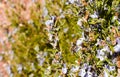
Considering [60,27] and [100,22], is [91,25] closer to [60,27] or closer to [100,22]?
[100,22]

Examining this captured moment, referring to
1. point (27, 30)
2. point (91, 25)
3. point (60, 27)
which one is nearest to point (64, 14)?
point (60, 27)

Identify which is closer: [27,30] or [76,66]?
[76,66]

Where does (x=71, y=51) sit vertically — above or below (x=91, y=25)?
below

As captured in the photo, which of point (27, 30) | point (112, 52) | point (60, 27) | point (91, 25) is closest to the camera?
point (112, 52)

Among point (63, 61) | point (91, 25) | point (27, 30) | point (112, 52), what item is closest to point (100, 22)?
point (91, 25)

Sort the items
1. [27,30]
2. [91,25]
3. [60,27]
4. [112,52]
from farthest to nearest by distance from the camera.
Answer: [27,30] < [60,27] < [91,25] < [112,52]

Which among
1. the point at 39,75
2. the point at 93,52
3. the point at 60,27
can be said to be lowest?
the point at 39,75
